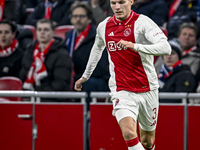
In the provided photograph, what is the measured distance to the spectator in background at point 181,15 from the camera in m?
7.23

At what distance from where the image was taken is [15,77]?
685 centimetres

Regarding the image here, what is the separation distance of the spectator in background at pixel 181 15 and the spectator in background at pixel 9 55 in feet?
9.41

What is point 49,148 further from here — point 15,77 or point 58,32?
point 58,32

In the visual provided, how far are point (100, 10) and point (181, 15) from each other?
156 cm

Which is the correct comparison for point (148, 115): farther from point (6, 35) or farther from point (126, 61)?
point (6, 35)

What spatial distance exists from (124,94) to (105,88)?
1.93 meters

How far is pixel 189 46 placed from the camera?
21.9 feet

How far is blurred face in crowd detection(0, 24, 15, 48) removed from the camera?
694cm

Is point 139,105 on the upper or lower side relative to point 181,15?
lower

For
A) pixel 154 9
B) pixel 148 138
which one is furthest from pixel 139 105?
pixel 154 9

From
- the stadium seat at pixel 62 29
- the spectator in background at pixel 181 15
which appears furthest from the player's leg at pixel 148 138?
the stadium seat at pixel 62 29

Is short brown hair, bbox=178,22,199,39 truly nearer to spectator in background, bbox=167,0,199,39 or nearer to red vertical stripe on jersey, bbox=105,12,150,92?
spectator in background, bbox=167,0,199,39

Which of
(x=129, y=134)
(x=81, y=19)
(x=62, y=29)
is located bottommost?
(x=129, y=134)

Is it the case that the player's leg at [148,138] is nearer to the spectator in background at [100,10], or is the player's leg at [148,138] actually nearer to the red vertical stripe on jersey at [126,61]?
the red vertical stripe on jersey at [126,61]
